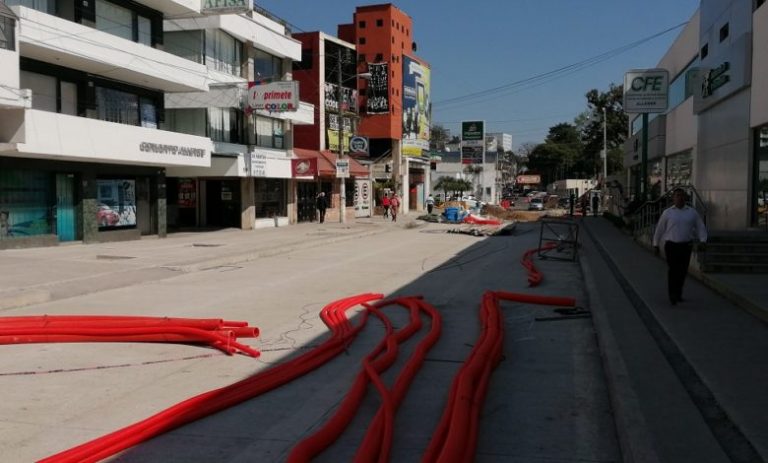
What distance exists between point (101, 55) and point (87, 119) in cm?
216

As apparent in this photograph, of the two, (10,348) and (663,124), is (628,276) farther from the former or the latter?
(663,124)

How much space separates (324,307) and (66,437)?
19.3 feet

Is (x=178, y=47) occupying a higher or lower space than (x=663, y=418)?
higher

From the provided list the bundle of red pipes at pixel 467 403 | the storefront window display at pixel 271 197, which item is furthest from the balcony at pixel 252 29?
the bundle of red pipes at pixel 467 403

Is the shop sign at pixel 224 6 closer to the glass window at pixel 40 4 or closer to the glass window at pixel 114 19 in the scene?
the glass window at pixel 114 19

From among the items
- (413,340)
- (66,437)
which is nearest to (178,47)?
(413,340)

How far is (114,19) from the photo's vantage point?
77.9 ft

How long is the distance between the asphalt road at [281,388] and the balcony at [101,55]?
10.2m

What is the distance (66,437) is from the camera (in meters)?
4.98

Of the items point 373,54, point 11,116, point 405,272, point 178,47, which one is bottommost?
point 405,272

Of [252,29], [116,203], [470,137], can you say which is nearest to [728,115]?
[116,203]

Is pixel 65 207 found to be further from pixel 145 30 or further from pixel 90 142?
pixel 145 30

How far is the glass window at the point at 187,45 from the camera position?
2911 centimetres

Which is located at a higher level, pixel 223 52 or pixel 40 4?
pixel 223 52
